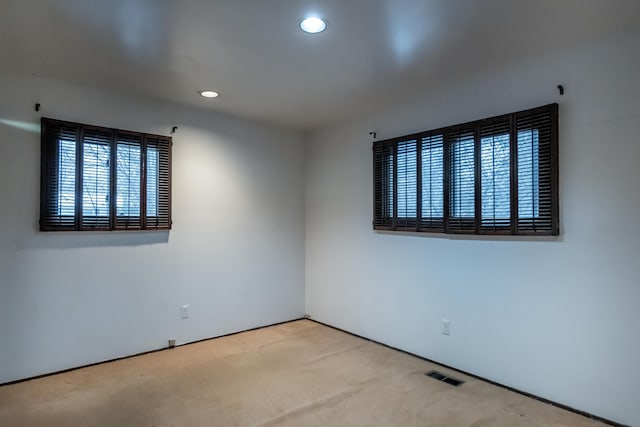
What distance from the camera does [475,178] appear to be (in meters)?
3.10

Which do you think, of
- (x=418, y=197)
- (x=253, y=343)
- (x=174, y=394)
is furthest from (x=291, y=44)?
(x=253, y=343)

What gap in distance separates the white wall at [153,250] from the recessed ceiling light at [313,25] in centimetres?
206

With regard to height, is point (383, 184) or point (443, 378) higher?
point (383, 184)

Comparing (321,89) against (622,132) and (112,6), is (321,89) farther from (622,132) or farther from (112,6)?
(622,132)

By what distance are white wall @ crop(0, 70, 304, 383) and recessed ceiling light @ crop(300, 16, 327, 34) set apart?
2.06 meters

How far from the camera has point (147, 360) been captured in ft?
11.3

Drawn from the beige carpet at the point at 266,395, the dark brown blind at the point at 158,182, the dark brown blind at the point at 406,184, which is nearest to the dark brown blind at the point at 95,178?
the dark brown blind at the point at 158,182

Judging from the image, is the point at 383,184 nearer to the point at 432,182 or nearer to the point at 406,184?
the point at 406,184

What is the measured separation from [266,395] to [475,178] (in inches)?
92.6

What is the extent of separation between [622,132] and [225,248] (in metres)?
3.59

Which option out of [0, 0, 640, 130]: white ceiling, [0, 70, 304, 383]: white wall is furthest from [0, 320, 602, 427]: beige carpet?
[0, 0, 640, 130]: white ceiling

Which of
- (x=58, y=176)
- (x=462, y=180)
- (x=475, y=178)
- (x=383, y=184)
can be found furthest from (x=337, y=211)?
(x=58, y=176)

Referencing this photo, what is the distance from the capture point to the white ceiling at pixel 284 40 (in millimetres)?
2090

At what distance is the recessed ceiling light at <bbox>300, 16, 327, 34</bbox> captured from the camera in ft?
7.25
